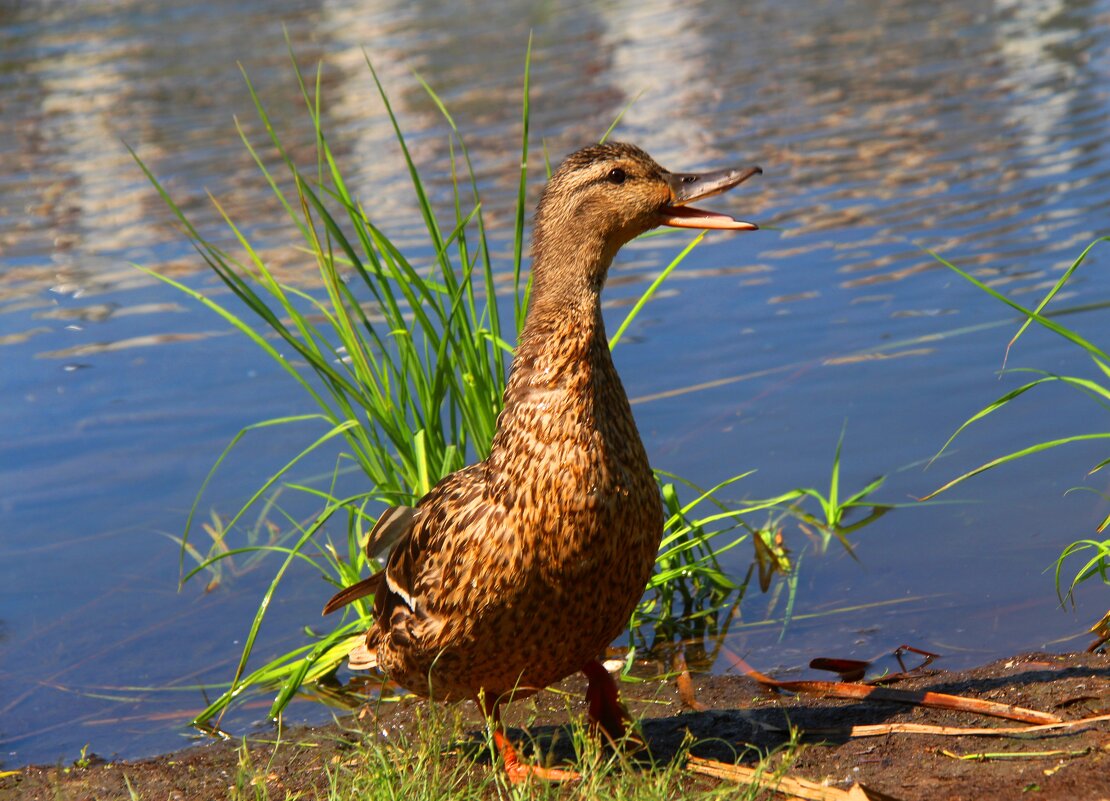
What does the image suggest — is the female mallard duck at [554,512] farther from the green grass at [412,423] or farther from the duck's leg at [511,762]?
the green grass at [412,423]

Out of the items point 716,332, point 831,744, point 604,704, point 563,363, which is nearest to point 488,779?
point 604,704

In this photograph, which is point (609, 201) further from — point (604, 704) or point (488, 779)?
point (488, 779)

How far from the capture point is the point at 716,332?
6625mm

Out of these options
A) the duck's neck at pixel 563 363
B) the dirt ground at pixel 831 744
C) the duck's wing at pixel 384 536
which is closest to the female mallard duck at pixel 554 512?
the duck's neck at pixel 563 363

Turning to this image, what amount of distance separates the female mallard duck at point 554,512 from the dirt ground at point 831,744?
0.24 meters

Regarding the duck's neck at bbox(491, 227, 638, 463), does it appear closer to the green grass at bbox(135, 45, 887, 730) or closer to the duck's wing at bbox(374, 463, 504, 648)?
the duck's wing at bbox(374, 463, 504, 648)

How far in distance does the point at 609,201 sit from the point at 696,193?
212 mm

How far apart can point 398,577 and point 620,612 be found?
0.63 meters

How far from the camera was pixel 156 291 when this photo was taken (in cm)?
829

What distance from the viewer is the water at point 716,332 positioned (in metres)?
4.59

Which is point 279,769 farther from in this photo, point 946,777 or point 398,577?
point 946,777

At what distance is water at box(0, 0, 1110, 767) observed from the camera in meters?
4.59

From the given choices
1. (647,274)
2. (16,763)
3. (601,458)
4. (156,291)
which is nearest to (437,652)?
(601,458)

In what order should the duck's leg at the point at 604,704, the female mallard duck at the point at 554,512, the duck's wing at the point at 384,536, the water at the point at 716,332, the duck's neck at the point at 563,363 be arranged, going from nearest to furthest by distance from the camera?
the female mallard duck at the point at 554,512 → the duck's neck at the point at 563,363 → the duck's leg at the point at 604,704 → the duck's wing at the point at 384,536 → the water at the point at 716,332
